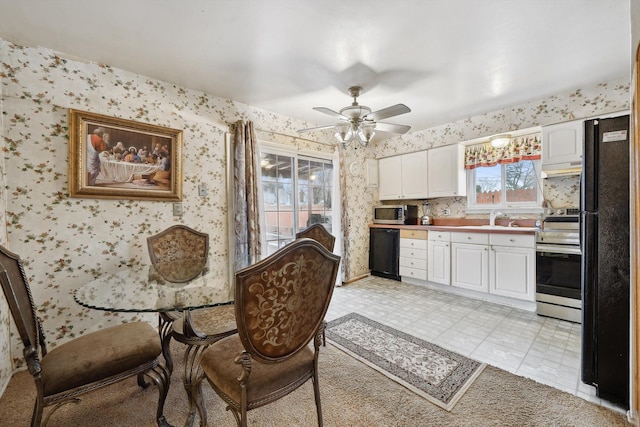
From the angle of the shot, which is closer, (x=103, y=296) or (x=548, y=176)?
(x=103, y=296)

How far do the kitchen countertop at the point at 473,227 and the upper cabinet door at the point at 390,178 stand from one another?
0.57 m

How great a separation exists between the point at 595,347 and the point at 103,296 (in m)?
2.96

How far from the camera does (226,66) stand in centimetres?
234

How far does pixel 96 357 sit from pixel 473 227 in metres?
3.96

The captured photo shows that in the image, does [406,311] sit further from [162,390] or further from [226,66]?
[226,66]

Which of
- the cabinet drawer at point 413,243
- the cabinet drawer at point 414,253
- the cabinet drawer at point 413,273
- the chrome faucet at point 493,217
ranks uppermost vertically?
the chrome faucet at point 493,217

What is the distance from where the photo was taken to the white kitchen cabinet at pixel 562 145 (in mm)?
2786

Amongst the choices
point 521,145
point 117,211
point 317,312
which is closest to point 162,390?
point 317,312

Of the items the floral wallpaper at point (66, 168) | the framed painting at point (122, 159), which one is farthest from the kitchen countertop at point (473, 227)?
the framed painting at point (122, 159)

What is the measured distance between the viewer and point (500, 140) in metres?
3.42

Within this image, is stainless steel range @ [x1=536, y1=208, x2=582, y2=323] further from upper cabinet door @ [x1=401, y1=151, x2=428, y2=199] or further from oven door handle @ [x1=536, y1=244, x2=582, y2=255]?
upper cabinet door @ [x1=401, y1=151, x2=428, y2=199]

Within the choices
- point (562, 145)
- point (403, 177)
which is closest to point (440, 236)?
point (403, 177)

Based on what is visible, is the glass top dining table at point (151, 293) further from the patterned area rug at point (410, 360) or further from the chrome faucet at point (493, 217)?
the chrome faucet at point (493, 217)

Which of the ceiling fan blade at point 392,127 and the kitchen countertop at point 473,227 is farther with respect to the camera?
the kitchen countertop at point 473,227
